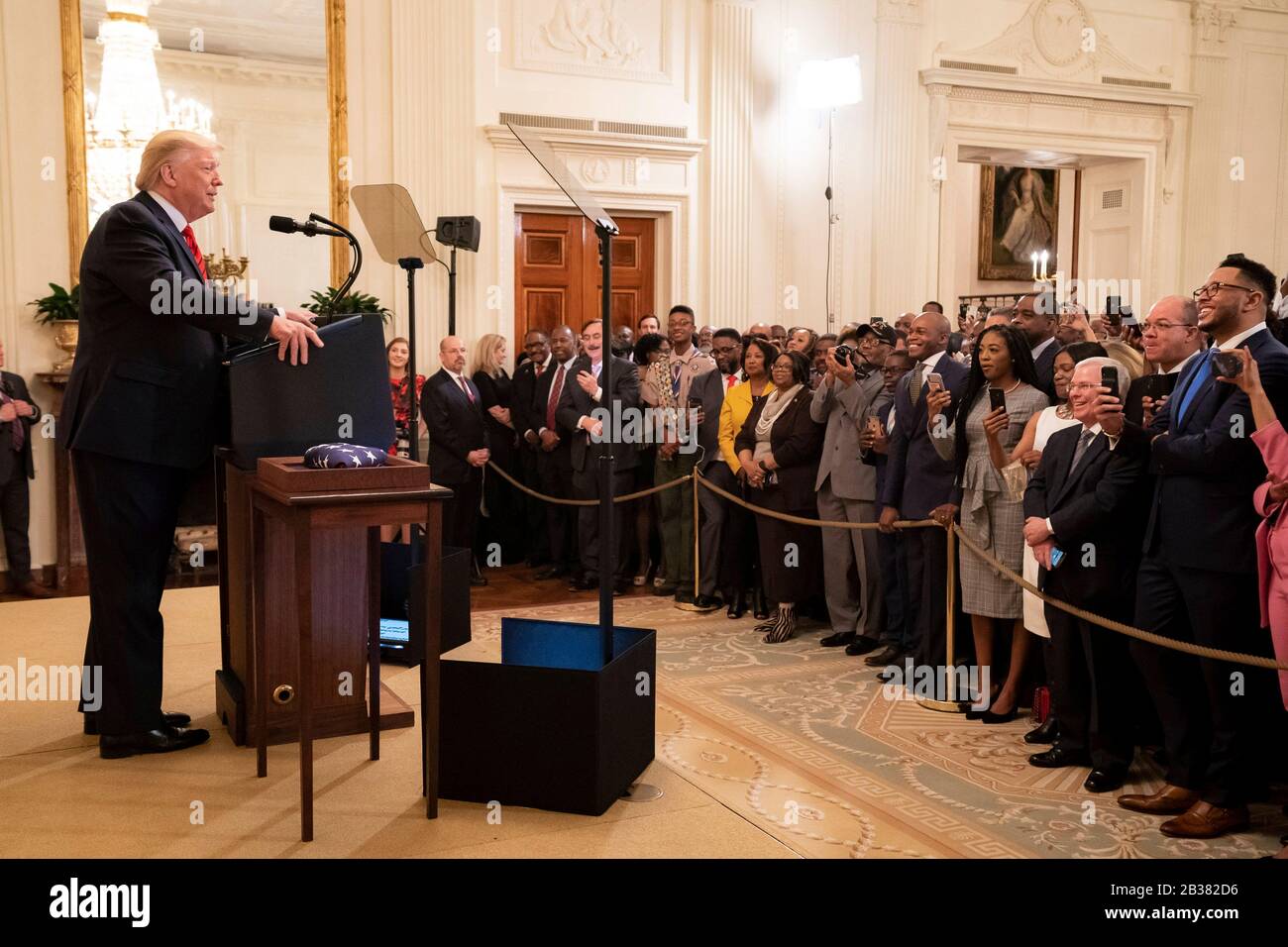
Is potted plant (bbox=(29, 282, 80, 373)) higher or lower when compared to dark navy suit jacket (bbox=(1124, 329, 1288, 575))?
higher

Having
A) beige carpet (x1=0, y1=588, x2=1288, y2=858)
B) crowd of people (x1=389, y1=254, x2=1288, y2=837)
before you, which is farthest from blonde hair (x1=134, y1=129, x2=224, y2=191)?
beige carpet (x1=0, y1=588, x2=1288, y2=858)

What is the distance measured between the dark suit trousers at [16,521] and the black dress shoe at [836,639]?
5.26m

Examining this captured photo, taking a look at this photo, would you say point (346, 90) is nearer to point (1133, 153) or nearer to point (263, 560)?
point (263, 560)

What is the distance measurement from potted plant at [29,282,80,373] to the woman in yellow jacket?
4616mm

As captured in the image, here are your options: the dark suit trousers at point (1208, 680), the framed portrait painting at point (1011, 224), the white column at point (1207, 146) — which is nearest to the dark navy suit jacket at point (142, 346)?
the dark suit trousers at point (1208, 680)

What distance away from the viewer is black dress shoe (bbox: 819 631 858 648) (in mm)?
6521

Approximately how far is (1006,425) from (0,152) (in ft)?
23.6

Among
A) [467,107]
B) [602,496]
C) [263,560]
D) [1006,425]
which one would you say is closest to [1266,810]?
[1006,425]

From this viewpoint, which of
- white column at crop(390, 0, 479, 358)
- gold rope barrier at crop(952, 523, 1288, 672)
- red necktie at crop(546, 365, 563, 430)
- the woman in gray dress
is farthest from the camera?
white column at crop(390, 0, 479, 358)

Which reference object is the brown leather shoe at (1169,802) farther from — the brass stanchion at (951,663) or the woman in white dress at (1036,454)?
the brass stanchion at (951,663)

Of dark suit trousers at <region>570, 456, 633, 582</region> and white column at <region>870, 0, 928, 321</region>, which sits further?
white column at <region>870, 0, 928, 321</region>

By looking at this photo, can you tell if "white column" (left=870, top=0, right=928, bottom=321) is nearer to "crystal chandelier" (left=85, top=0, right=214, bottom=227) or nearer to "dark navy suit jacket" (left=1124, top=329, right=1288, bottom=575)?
"crystal chandelier" (left=85, top=0, right=214, bottom=227)

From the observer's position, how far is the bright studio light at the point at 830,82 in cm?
1091

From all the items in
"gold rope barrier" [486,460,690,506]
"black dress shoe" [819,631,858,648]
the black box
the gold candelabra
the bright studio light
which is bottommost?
"black dress shoe" [819,631,858,648]
